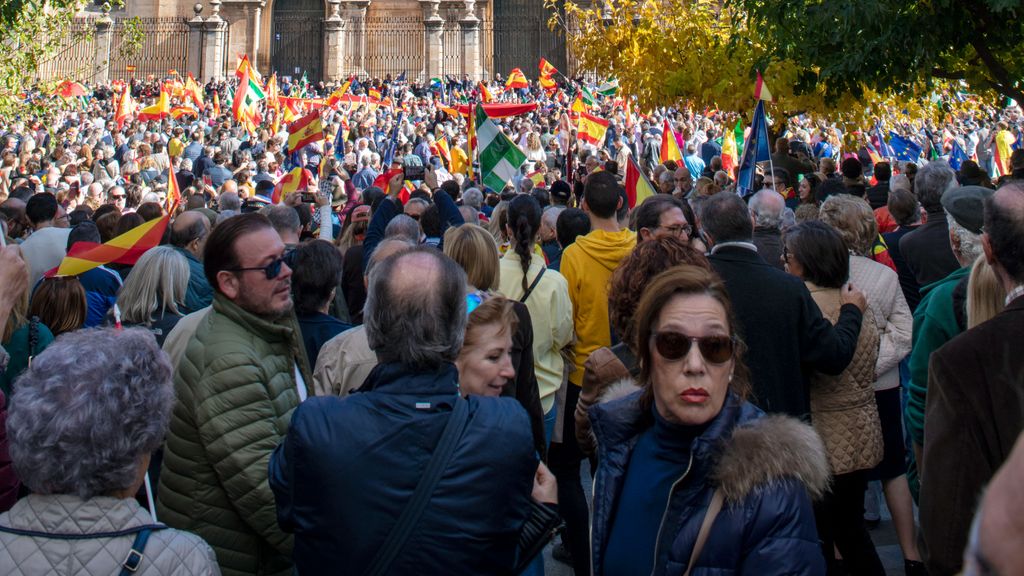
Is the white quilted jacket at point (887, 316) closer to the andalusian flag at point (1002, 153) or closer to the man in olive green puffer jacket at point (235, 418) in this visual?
the man in olive green puffer jacket at point (235, 418)

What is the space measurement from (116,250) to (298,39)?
38139 millimetres

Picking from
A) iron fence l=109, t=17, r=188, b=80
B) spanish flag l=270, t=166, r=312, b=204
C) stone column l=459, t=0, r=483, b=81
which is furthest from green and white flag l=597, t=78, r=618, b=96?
iron fence l=109, t=17, r=188, b=80

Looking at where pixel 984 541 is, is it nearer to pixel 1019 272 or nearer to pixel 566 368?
pixel 1019 272

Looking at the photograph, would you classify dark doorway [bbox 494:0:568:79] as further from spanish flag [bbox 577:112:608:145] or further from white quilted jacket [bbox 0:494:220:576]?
white quilted jacket [bbox 0:494:220:576]

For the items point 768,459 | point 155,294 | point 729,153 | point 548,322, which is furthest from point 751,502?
point 729,153

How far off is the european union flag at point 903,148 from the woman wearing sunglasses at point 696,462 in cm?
1679

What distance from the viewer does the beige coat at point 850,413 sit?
5117 millimetres

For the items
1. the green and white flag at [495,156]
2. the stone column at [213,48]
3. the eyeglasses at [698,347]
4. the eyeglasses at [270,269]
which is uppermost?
the stone column at [213,48]

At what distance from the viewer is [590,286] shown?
20.2 ft

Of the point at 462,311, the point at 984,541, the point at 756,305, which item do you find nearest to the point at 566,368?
the point at 756,305

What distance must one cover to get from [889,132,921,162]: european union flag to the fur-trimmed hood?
17.2 metres

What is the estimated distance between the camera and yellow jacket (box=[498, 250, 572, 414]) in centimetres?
574

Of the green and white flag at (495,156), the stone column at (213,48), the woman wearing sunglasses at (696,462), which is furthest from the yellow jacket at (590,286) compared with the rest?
the stone column at (213,48)

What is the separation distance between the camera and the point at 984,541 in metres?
1.25
